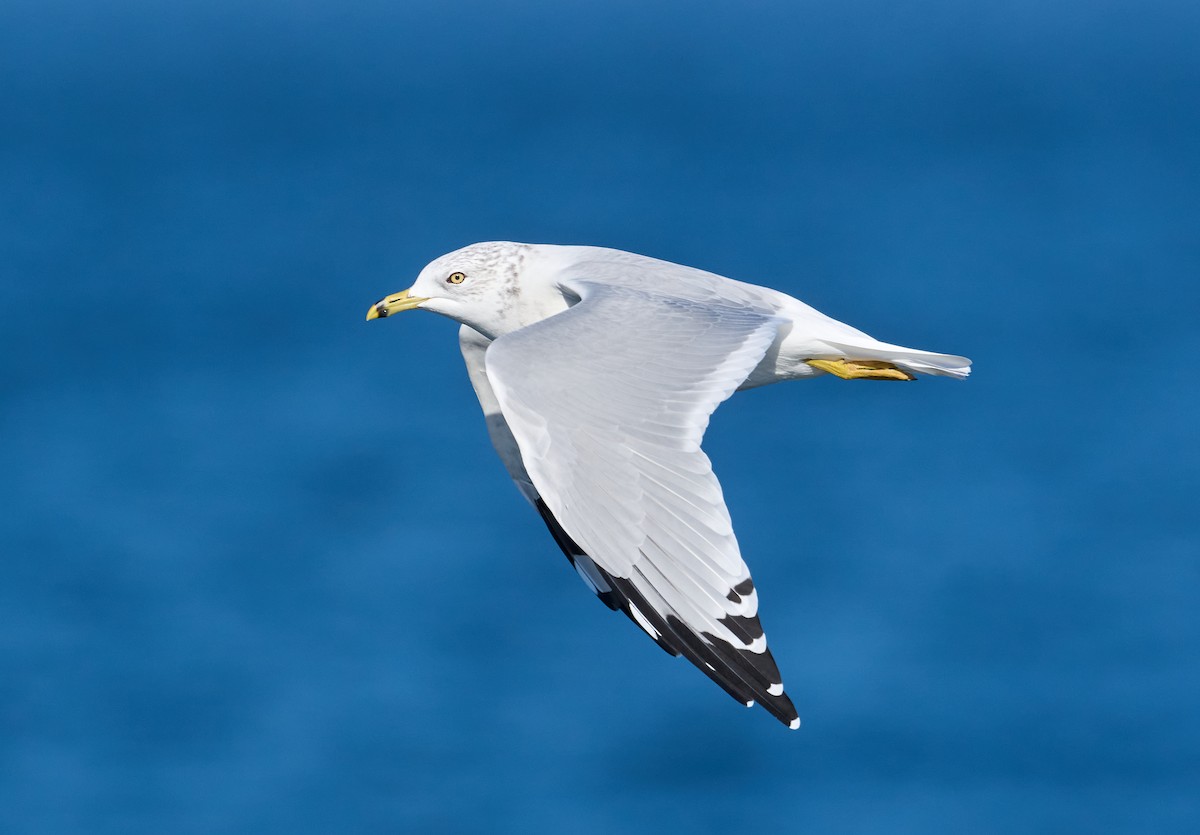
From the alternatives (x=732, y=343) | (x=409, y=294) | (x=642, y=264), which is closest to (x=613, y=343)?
(x=732, y=343)

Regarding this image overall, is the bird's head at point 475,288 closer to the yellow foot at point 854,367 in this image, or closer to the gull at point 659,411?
the gull at point 659,411

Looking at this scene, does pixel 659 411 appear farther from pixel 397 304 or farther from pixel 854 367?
pixel 397 304

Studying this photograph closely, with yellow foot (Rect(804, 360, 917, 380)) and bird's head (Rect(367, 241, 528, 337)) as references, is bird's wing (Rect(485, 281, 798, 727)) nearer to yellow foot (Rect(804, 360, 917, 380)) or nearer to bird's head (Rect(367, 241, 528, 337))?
yellow foot (Rect(804, 360, 917, 380))

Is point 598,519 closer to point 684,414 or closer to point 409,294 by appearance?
point 684,414

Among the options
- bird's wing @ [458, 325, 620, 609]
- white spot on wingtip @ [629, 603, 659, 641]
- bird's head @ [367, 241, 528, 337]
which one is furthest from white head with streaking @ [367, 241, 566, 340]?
white spot on wingtip @ [629, 603, 659, 641]

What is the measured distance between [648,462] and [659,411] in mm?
192

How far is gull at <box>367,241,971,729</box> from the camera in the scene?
5504 millimetres

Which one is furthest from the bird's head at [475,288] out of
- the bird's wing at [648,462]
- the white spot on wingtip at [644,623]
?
the white spot on wingtip at [644,623]

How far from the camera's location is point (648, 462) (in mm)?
5660

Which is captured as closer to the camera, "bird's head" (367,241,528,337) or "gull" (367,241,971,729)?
"gull" (367,241,971,729)

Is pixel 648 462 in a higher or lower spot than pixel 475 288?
lower

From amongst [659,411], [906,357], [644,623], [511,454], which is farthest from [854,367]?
[644,623]

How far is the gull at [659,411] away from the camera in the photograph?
550 centimetres

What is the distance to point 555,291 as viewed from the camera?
6.95 meters
